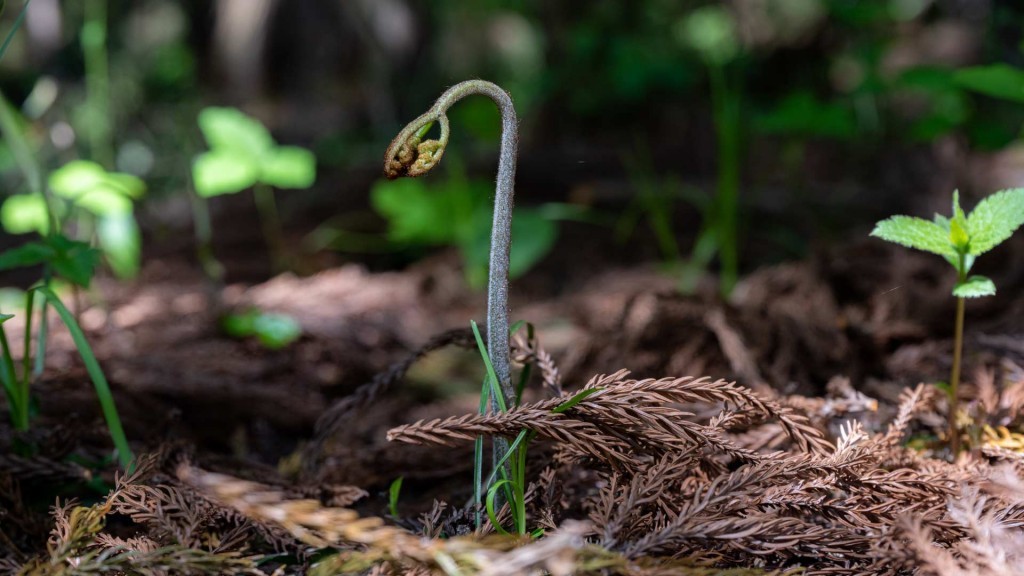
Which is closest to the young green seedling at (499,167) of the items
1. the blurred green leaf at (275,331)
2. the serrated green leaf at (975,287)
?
the serrated green leaf at (975,287)

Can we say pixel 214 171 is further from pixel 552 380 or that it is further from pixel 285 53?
pixel 285 53

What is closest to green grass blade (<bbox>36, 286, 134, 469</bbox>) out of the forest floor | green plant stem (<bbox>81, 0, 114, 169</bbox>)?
the forest floor

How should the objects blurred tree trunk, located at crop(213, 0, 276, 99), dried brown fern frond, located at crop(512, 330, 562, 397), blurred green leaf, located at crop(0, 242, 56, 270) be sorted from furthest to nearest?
blurred tree trunk, located at crop(213, 0, 276, 99) < blurred green leaf, located at crop(0, 242, 56, 270) < dried brown fern frond, located at crop(512, 330, 562, 397)

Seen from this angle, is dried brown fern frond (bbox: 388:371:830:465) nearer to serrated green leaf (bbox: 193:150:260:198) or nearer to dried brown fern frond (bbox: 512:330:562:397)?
dried brown fern frond (bbox: 512:330:562:397)

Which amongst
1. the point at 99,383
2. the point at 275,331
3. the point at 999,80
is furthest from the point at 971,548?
the point at 275,331

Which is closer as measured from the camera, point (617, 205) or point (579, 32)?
point (617, 205)

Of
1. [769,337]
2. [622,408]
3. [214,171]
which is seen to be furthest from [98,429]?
[214,171]

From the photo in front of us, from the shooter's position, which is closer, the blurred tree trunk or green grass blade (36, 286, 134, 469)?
green grass blade (36, 286, 134, 469)
